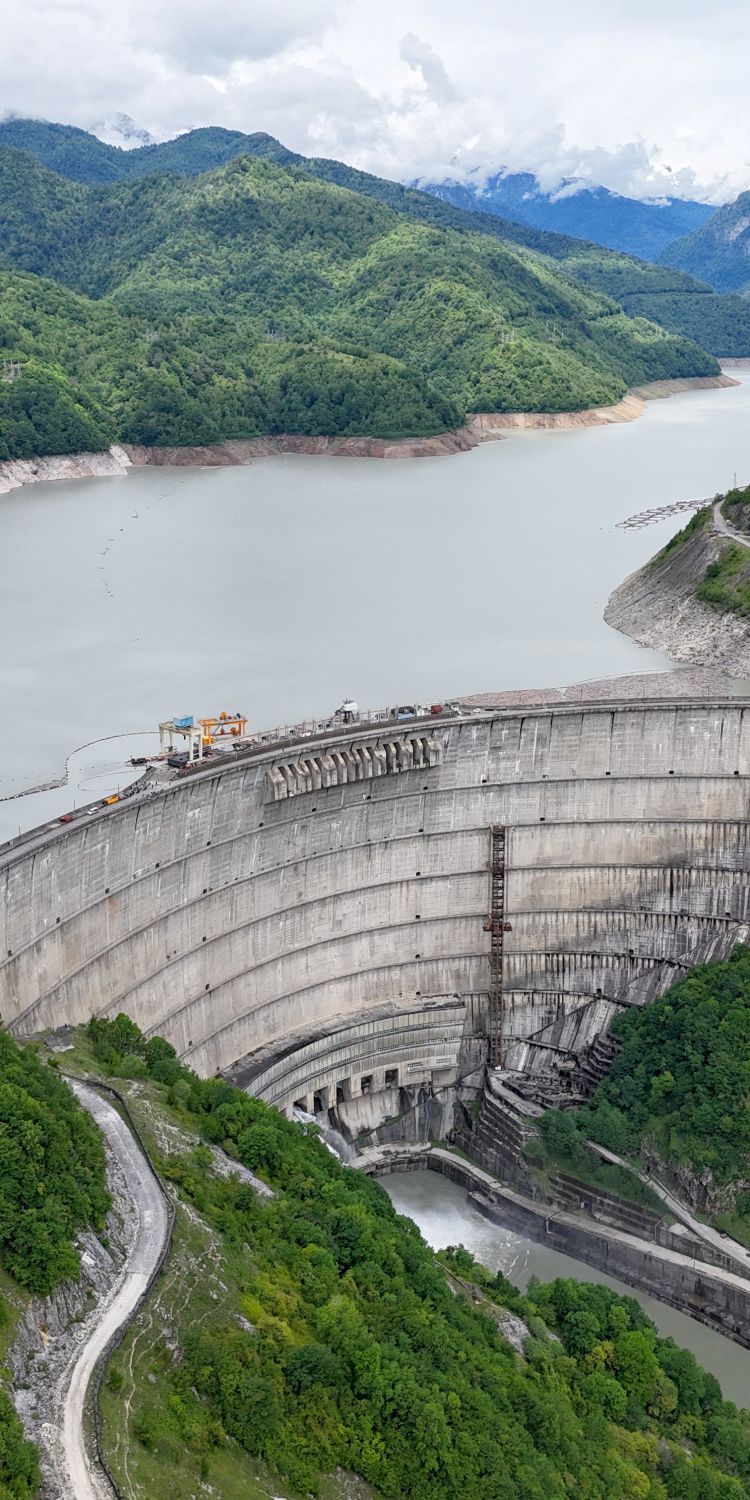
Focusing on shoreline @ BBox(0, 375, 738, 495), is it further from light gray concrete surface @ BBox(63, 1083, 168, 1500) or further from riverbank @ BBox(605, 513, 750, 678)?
light gray concrete surface @ BBox(63, 1083, 168, 1500)

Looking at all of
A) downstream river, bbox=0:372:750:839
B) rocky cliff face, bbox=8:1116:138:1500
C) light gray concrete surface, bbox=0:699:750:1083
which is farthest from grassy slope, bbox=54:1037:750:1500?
downstream river, bbox=0:372:750:839

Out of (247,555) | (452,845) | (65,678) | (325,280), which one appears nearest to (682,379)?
(325,280)

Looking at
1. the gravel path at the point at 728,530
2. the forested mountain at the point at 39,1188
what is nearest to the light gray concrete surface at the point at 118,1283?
the forested mountain at the point at 39,1188

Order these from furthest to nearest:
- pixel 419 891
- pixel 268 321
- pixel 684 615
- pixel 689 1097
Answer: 1. pixel 268 321
2. pixel 684 615
3. pixel 419 891
4. pixel 689 1097

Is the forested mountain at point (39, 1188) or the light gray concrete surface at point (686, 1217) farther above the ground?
the light gray concrete surface at point (686, 1217)

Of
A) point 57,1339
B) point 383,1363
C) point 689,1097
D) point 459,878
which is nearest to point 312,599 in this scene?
point 459,878

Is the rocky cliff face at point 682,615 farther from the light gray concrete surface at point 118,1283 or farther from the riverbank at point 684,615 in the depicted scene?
the light gray concrete surface at point 118,1283

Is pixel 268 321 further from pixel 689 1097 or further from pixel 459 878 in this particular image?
pixel 689 1097
